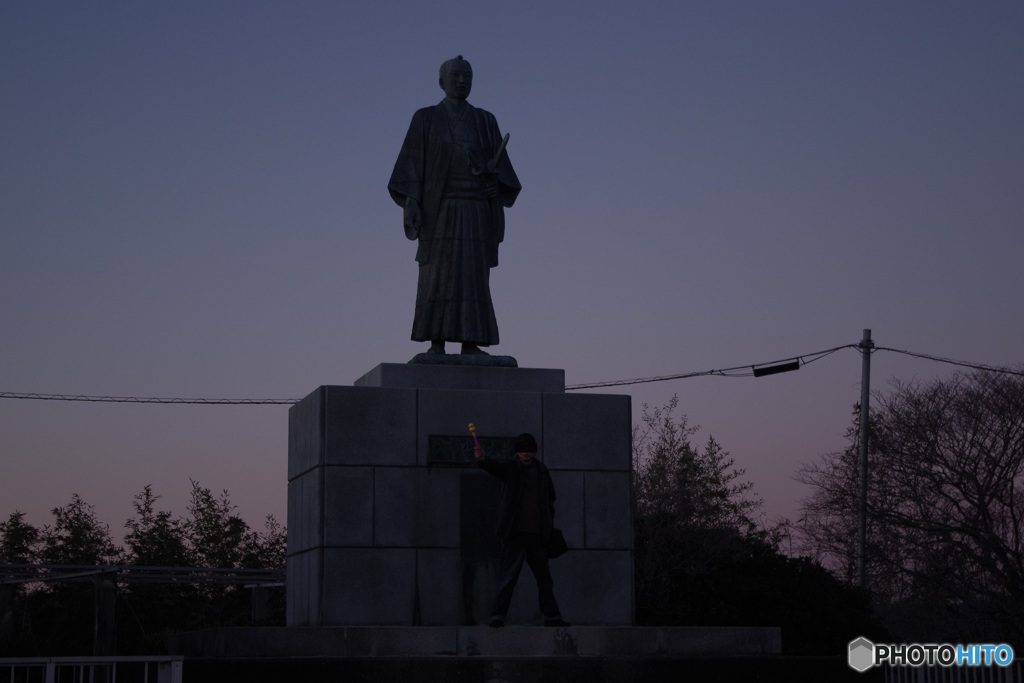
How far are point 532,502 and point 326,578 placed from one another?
85.9 inches

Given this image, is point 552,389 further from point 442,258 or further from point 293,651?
point 293,651

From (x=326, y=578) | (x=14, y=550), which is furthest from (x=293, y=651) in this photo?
(x=14, y=550)

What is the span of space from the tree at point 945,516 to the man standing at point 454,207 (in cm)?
1564

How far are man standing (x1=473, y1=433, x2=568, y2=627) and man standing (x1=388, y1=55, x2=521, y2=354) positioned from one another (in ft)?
7.65

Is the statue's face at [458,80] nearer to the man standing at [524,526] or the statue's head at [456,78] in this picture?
the statue's head at [456,78]

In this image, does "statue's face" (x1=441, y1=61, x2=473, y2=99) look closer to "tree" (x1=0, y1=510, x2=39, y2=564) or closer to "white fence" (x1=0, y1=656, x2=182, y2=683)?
"white fence" (x1=0, y1=656, x2=182, y2=683)

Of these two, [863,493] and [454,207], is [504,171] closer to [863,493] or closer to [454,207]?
[454,207]

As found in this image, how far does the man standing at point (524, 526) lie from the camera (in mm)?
13188

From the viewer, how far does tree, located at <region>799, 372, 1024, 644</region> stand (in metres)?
27.8

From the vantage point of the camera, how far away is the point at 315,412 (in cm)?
1441

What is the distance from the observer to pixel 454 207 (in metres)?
15.6

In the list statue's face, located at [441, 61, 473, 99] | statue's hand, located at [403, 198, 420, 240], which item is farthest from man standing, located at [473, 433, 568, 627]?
statue's face, located at [441, 61, 473, 99]

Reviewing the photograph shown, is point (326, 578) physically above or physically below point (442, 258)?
below
